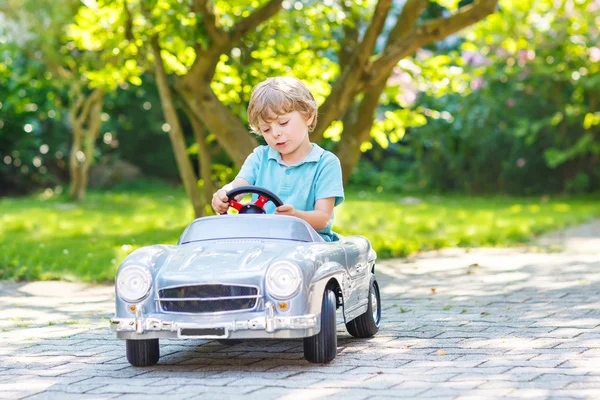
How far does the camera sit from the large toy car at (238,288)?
468cm

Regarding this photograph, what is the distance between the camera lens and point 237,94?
11.6 metres

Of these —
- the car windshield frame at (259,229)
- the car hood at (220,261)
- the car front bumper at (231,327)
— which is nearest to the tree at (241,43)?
the car windshield frame at (259,229)

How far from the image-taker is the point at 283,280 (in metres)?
4.72

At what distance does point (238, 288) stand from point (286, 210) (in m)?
0.74

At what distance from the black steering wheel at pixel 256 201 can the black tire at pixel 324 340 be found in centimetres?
65

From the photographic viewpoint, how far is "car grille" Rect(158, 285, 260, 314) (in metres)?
4.72

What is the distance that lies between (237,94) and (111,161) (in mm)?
15381

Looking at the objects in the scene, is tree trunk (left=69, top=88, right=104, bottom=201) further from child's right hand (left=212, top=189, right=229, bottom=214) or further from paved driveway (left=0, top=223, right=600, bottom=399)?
child's right hand (left=212, top=189, right=229, bottom=214)

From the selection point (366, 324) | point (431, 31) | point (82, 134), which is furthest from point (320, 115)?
point (82, 134)

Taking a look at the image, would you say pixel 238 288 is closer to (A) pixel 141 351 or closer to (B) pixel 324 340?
(B) pixel 324 340

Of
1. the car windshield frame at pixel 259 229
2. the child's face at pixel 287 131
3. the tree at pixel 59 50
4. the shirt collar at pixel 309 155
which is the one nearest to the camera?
the car windshield frame at pixel 259 229

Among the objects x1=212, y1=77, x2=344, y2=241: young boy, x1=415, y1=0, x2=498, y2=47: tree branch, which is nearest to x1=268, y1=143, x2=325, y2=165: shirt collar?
x1=212, y1=77, x2=344, y2=241: young boy

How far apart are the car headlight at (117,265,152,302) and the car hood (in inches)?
2.4

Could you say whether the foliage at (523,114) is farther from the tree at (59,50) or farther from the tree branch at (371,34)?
the tree branch at (371,34)
